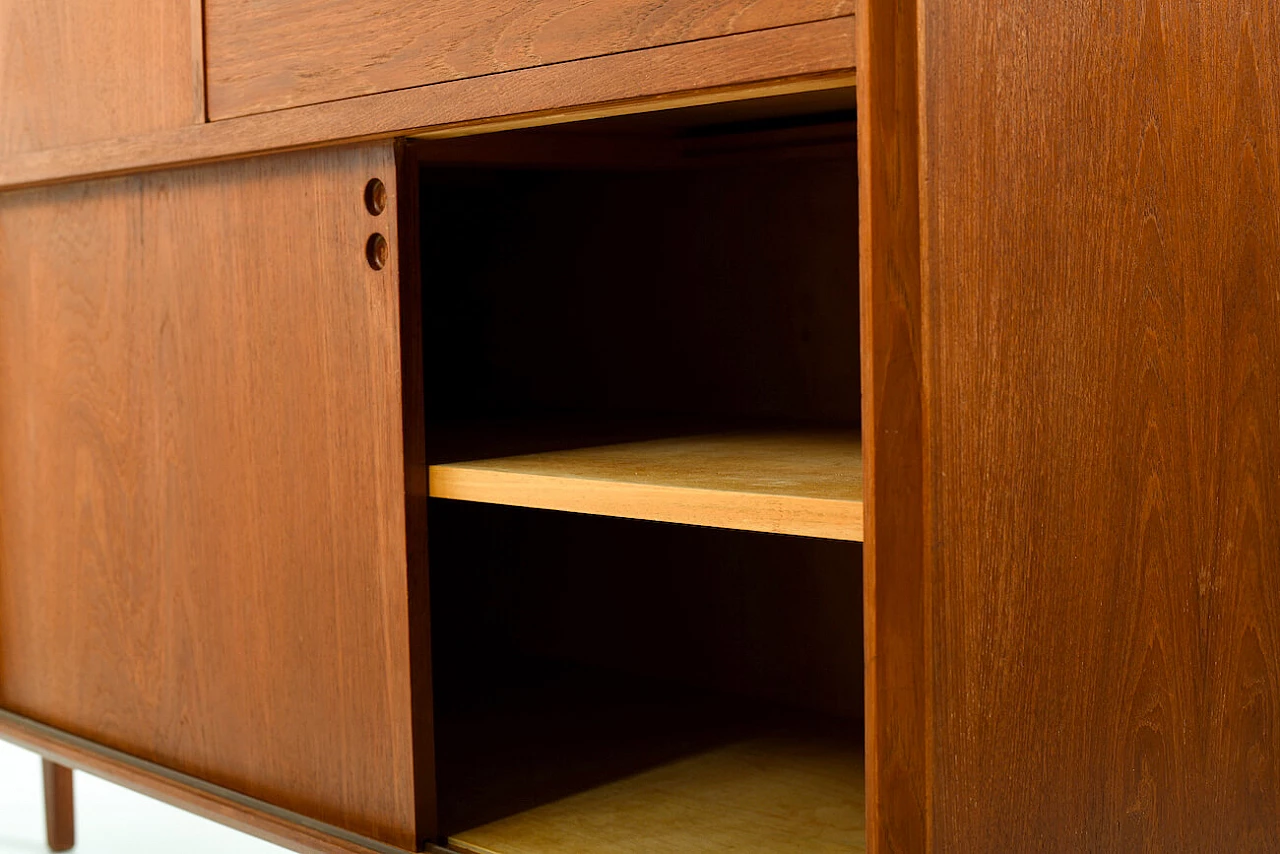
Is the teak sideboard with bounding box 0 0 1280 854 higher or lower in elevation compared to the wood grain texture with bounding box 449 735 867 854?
higher

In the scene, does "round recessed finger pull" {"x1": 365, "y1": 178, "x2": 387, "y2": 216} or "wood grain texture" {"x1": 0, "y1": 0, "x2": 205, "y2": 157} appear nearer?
"round recessed finger pull" {"x1": 365, "y1": 178, "x2": 387, "y2": 216}

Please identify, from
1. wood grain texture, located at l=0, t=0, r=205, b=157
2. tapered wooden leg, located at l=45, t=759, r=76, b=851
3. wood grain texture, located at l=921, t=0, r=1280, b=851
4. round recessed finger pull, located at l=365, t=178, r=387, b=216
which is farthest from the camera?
tapered wooden leg, located at l=45, t=759, r=76, b=851

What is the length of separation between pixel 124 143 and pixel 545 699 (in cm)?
61

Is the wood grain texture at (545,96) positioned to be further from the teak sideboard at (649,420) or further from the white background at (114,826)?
the white background at (114,826)

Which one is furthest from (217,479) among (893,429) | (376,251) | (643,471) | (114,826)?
(114,826)

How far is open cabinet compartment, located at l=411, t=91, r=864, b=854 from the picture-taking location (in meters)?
0.98

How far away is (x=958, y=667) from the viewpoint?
65 cm

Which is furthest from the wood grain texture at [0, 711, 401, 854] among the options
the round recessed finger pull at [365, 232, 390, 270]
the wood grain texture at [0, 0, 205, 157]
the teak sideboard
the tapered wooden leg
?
the wood grain texture at [0, 0, 205, 157]

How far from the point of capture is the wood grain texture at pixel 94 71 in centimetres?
101

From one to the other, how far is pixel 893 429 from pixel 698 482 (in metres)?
0.19

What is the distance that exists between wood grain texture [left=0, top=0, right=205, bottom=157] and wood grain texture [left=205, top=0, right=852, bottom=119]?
37 millimetres

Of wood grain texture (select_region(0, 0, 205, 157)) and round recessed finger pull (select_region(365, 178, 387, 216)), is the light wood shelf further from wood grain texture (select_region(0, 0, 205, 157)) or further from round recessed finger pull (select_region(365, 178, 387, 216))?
wood grain texture (select_region(0, 0, 205, 157))

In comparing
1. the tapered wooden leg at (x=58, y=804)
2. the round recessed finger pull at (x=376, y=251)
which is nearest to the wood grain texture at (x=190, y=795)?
the tapered wooden leg at (x=58, y=804)

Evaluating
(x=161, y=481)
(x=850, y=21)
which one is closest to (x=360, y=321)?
(x=161, y=481)
